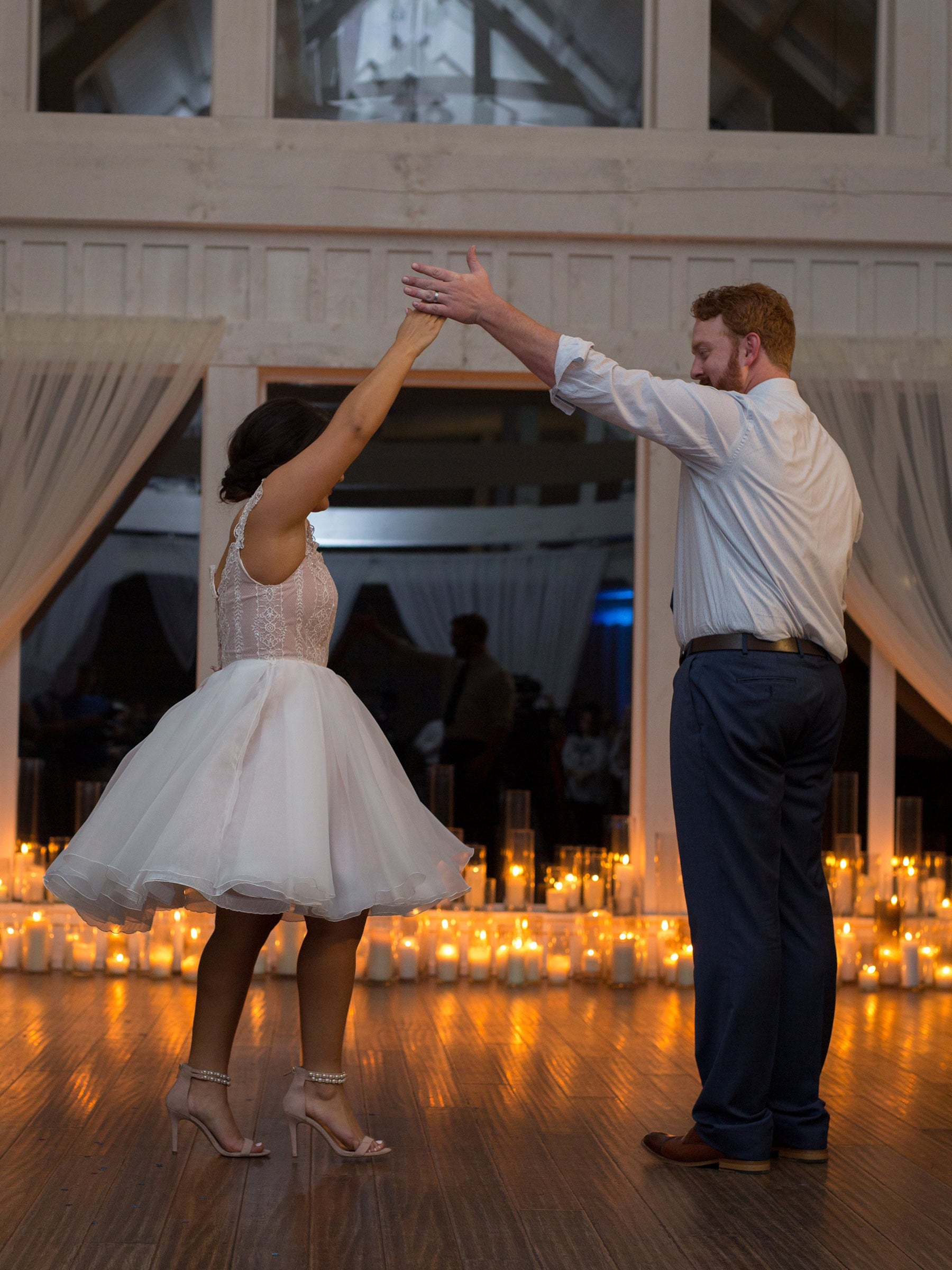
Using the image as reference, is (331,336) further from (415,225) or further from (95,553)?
(95,553)

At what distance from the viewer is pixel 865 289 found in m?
4.41

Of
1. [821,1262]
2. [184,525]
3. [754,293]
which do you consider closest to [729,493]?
[754,293]

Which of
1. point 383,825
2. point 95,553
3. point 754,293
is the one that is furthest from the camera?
point 95,553

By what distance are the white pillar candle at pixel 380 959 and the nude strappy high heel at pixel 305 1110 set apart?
179 cm

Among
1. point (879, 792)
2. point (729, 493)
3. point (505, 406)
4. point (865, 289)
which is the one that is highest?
point (865, 289)

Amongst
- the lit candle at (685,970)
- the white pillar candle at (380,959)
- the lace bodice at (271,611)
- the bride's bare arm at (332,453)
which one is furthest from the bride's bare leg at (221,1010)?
the lit candle at (685,970)

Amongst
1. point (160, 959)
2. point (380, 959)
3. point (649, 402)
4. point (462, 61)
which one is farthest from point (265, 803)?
point (462, 61)

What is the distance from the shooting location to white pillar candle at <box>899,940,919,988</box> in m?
4.17

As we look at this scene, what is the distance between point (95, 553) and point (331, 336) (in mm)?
1134

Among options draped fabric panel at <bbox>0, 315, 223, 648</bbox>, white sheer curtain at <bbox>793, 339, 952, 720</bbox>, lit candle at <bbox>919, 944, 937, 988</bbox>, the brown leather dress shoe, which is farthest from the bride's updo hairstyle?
lit candle at <bbox>919, 944, 937, 988</bbox>

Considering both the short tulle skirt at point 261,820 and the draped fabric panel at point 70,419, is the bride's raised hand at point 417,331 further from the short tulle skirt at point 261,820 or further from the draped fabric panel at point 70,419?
the draped fabric panel at point 70,419

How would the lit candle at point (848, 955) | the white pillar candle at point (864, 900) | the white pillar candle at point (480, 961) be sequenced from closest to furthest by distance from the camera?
1. the white pillar candle at point (480, 961)
2. the lit candle at point (848, 955)
3. the white pillar candle at point (864, 900)

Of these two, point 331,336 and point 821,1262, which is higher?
point 331,336

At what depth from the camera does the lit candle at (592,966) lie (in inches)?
163
